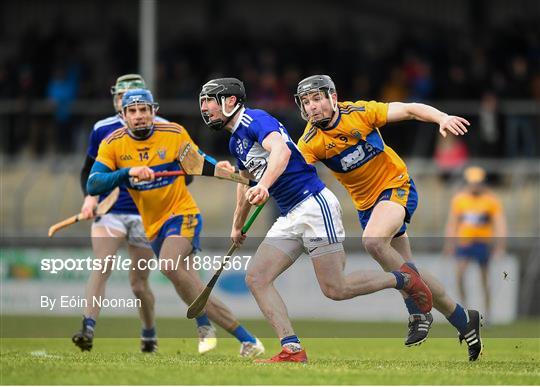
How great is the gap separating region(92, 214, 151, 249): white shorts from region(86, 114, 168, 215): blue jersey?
0.18ft

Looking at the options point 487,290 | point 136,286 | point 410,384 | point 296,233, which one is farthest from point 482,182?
point 410,384

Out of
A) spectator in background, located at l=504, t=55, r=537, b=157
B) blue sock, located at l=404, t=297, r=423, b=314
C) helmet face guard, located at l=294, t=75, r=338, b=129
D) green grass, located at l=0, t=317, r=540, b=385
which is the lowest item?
green grass, located at l=0, t=317, r=540, b=385

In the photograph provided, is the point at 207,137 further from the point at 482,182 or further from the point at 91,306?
the point at 91,306

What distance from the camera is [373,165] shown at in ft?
35.5

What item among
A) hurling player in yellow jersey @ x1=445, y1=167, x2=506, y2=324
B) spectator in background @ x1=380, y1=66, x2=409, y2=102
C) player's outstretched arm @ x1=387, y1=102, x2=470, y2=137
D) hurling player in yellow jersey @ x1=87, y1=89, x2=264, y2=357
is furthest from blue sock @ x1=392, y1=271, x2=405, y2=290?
spectator in background @ x1=380, y1=66, x2=409, y2=102

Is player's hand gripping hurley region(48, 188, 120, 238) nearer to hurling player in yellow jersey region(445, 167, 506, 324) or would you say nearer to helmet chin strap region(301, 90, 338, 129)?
helmet chin strap region(301, 90, 338, 129)

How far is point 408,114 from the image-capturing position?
406 inches

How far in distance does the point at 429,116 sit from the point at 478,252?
7.82 meters

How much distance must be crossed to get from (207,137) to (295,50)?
10.2ft

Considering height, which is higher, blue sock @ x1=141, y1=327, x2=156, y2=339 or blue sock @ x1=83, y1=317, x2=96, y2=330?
blue sock @ x1=83, y1=317, x2=96, y2=330

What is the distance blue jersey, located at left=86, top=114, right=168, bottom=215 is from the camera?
12250 millimetres

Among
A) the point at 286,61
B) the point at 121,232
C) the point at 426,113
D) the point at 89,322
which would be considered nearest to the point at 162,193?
the point at 121,232

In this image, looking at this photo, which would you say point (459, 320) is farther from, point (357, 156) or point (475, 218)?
point (475, 218)

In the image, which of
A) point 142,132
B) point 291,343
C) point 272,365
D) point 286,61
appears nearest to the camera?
point 272,365
